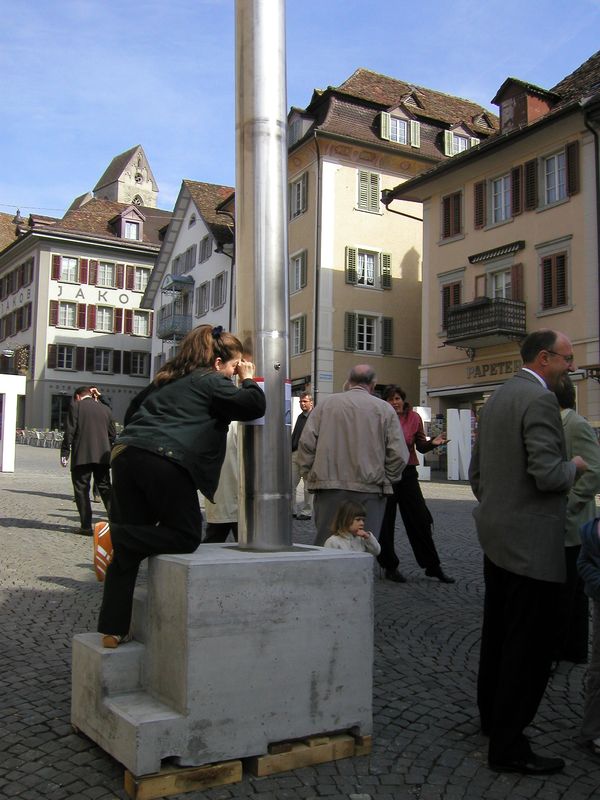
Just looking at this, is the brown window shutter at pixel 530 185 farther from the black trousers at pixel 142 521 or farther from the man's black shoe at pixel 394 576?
the black trousers at pixel 142 521

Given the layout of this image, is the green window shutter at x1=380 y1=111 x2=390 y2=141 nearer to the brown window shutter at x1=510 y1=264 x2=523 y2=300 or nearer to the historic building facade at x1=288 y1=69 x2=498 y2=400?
the historic building facade at x1=288 y1=69 x2=498 y2=400

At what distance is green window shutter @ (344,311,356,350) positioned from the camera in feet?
118

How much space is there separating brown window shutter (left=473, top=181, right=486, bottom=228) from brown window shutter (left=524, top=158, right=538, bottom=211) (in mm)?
1973

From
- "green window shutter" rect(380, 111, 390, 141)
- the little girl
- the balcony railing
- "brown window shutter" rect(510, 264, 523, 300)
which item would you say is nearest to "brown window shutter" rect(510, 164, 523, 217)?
"brown window shutter" rect(510, 264, 523, 300)

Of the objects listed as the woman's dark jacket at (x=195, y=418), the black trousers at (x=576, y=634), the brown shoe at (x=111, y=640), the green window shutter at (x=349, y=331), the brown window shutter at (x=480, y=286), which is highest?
the brown window shutter at (x=480, y=286)

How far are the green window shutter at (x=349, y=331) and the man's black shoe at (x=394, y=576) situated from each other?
28.1 metres

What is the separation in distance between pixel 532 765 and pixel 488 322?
83.3ft

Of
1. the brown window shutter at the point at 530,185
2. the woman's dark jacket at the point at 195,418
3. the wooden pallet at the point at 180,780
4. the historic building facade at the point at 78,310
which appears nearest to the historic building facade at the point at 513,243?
the brown window shutter at the point at 530,185

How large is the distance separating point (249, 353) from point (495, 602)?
1558 millimetres

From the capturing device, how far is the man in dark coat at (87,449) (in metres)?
10.7

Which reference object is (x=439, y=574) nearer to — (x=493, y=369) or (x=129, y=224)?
(x=493, y=369)

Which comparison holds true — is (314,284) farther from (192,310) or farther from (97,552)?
(97,552)

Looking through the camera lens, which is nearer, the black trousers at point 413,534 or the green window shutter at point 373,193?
the black trousers at point 413,534

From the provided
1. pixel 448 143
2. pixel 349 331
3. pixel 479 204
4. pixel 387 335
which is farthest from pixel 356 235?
pixel 479 204
